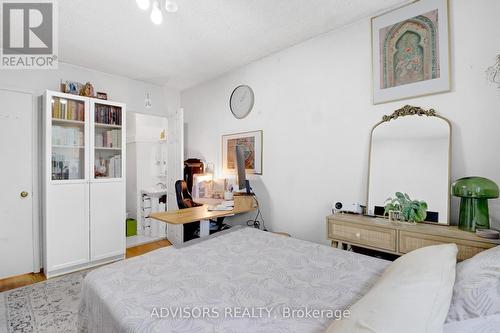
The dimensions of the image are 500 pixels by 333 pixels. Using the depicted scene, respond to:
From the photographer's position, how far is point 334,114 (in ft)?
7.92

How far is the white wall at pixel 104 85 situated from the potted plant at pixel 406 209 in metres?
3.72

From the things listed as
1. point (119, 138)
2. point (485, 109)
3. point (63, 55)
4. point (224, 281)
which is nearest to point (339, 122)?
point (485, 109)

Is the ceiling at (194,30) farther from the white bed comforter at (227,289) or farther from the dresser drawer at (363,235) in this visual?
the white bed comforter at (227,289)

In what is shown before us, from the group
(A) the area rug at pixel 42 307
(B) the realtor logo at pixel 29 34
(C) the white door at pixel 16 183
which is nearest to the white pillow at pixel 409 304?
(A) the area rug at pixel 42 307

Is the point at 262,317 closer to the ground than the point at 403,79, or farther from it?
closer to the ground

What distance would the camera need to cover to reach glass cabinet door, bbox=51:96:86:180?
2.84 metres

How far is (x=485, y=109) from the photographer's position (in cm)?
169

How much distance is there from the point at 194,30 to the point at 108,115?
1782 millimetres

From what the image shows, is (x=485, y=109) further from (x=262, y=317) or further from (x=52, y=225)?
(x=52, y=225)

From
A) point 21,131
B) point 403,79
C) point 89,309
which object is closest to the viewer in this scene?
point 89,309

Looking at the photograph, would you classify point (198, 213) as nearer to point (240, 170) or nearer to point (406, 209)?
point (240, 170)

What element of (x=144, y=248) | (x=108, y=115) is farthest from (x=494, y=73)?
(x=144, y=248)

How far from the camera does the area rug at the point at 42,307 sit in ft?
6.12

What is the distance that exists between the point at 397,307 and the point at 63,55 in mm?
3945
